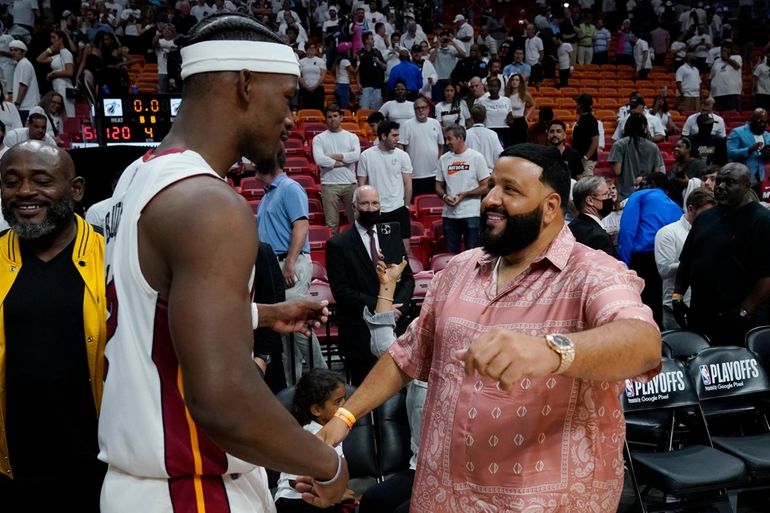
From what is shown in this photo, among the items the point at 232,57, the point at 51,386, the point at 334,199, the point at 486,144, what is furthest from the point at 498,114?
the point at 232,57

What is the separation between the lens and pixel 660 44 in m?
20.8

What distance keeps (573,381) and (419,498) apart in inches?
22.6

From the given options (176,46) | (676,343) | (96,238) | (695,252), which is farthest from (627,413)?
(176,46)

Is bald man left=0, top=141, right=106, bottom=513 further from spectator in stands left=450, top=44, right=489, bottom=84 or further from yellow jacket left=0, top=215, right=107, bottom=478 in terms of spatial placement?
spectator in stands left=450, top=44, right=489, bottom=84

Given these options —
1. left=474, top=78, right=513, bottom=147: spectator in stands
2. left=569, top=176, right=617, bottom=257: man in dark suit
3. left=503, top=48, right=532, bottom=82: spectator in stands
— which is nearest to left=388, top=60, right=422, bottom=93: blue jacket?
left=474, top=78, right=513, bottom=147: spectator in stands

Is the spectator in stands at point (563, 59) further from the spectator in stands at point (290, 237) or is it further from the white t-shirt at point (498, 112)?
the spectator in stands at point (290, 237)

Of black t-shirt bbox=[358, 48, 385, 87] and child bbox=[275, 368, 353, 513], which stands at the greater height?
black t-shirt bbox=[358, 48, 385, 87]

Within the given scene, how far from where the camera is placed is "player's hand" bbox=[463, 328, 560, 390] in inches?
63.2

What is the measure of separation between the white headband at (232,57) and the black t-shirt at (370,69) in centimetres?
1350

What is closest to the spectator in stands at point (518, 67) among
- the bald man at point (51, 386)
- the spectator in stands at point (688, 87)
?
the spectator in stands at point (688, 87)

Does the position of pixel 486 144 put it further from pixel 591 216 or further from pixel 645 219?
pixel 591 216

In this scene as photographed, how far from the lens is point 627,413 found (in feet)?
17.5

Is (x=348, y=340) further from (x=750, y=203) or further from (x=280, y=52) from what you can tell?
(x=280, y=52)

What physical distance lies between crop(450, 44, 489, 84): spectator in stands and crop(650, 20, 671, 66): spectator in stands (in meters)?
7.48
